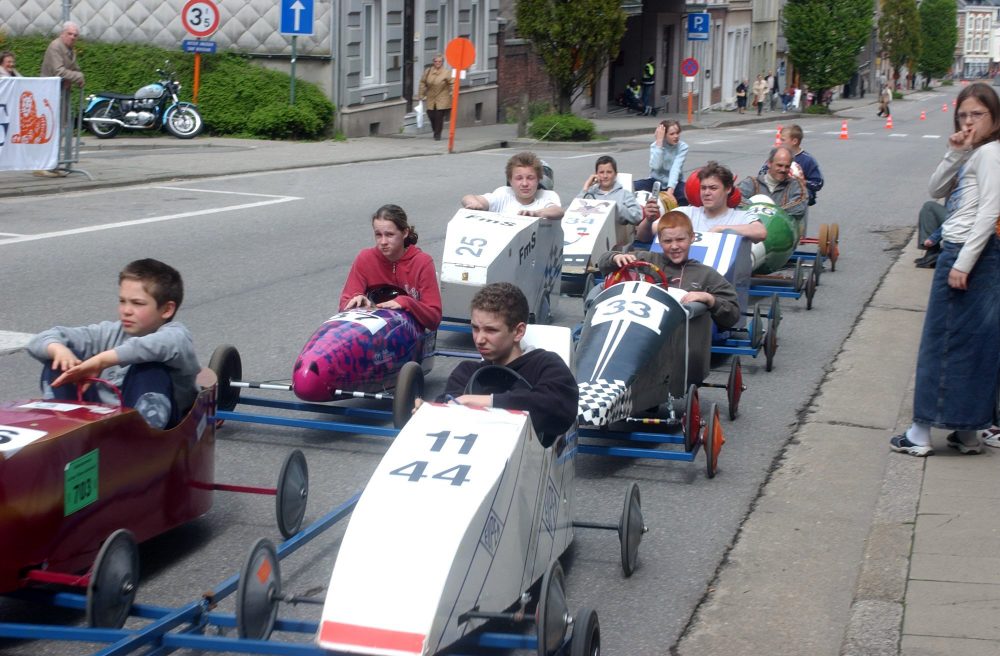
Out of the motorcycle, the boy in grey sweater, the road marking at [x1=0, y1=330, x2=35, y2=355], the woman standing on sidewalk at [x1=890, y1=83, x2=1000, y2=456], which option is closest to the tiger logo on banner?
the motorcycle

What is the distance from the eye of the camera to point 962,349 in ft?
22.3

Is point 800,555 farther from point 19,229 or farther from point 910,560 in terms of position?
point 19,229

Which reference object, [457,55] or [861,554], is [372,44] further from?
[861,554]

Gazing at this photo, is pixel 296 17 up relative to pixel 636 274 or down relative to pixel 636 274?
up

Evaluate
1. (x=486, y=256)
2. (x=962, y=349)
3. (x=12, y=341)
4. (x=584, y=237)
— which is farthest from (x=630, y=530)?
(x=584, y=237)

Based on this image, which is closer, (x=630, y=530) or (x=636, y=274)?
(x=630, y=530)

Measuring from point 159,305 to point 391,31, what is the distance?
26.7 meters

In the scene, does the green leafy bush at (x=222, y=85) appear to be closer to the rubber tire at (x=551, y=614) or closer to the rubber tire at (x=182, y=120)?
the rubber tire at (x=182, y=120)

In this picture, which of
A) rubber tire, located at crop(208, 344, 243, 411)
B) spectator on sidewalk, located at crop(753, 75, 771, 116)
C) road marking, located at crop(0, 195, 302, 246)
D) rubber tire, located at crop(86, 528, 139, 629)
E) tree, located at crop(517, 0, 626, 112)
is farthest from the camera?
spectator on sidewalk, located at crop(753, 75, 771, 116)

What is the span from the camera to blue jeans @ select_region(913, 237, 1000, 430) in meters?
6.75

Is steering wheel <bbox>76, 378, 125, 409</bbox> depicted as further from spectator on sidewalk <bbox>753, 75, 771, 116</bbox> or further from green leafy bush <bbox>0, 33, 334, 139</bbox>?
spectator on sidewalk <bbox>753, 75, 771, 116</bbox>

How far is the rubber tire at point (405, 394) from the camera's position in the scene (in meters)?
6.73

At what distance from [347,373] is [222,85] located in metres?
21.3

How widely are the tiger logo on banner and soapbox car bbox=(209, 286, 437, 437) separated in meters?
11.0
